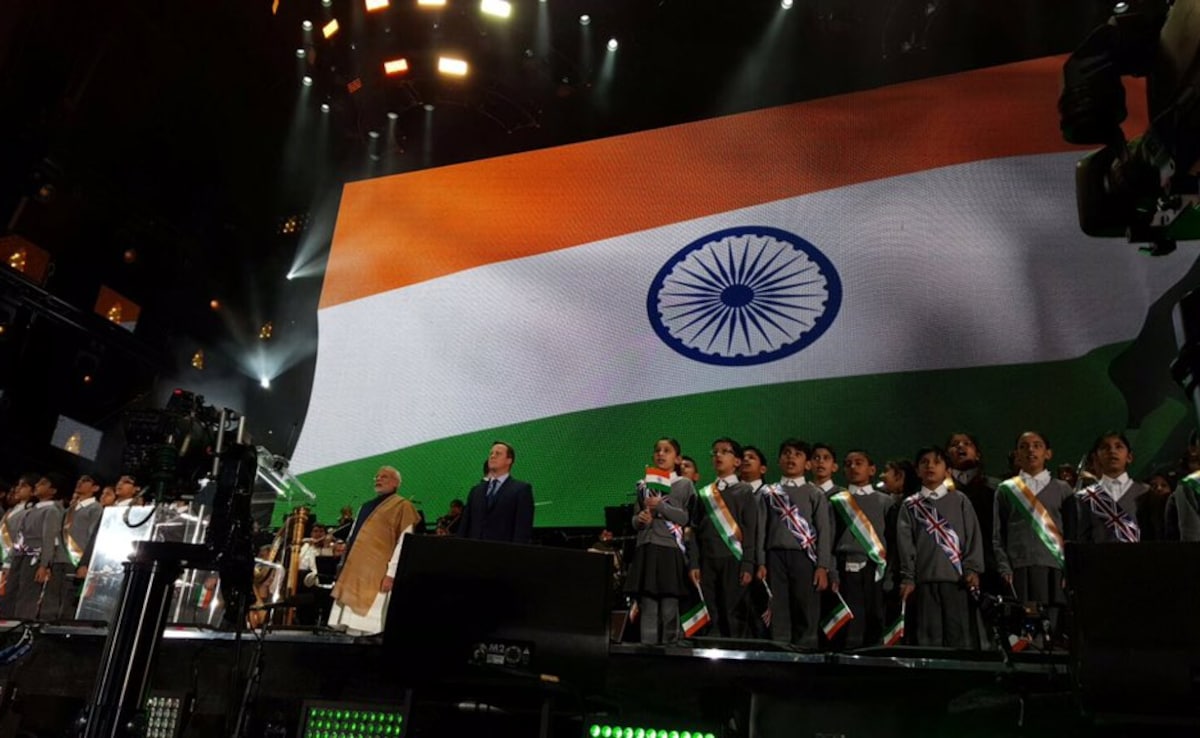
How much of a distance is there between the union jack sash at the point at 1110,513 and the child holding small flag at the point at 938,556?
0.72m

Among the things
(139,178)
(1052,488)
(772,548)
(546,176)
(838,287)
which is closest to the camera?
(1052,488)

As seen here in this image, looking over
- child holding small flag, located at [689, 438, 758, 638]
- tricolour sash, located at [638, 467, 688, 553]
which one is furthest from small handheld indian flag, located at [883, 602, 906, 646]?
tricolour sash, located at [638, 467, 688, 553]

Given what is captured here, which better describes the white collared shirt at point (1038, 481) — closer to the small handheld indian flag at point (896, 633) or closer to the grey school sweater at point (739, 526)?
the small handheld indian flag at point (896, 633)

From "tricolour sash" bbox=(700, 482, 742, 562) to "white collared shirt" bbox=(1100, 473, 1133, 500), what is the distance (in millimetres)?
2490

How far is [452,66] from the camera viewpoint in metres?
11.8

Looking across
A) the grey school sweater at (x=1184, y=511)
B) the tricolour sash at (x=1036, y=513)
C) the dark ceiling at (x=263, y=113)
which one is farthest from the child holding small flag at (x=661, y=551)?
the dark ceiling at (x=263, y=113)

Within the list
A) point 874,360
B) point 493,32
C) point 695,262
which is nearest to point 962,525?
point 874,360

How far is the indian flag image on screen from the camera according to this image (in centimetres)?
861

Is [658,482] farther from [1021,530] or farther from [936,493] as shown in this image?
[1021,530]

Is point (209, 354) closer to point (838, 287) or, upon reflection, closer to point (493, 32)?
point (493, 32)

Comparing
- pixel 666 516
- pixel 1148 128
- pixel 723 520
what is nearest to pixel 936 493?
pixel 723 520

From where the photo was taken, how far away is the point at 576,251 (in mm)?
10117

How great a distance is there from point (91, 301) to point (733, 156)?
52.2 feet

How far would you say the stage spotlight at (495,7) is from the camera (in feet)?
37.1
